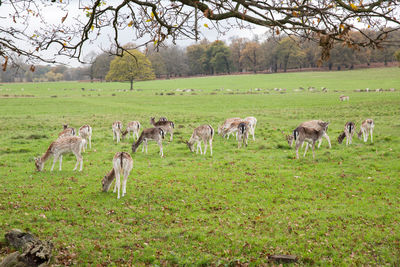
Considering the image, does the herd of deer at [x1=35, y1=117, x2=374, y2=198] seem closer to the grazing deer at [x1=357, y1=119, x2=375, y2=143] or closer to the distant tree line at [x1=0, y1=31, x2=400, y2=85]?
the grazing deer at [x1=357, y1=119, x2=375, y2=143]

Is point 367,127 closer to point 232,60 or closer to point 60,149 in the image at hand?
point 60,149

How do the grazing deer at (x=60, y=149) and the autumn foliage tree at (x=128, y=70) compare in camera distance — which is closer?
the grazing deer at (x=60, y=149)

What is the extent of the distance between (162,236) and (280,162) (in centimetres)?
840

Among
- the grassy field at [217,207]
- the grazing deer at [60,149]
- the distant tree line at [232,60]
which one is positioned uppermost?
the distant tree line at [232,60]

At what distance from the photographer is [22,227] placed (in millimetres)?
7969

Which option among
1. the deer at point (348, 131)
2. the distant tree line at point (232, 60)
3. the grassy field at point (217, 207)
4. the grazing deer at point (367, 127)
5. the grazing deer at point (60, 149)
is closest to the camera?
the grassy field at point (217, 207)

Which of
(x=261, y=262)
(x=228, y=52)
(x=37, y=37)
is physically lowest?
(x=261, y=262)

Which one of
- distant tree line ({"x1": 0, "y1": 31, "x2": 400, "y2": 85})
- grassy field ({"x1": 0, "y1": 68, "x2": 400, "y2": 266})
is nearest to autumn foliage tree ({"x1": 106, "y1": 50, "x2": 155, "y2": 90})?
distant tree line ({"x1": 0, "y1": 31, "x2": 400, "y2": 85})

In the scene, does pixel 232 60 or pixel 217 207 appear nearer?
pixel 217 207

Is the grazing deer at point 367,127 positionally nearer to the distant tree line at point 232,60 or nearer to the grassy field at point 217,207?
the grassy field at point 217,207

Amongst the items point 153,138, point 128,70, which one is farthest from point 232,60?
point 153,138

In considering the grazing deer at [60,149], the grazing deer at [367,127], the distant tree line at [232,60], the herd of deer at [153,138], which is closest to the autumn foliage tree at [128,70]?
the distant tree line at [232,60]

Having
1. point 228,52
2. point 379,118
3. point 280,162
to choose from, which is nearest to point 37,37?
point 280,162

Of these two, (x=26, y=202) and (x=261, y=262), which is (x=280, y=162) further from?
(x=26, y=202)
